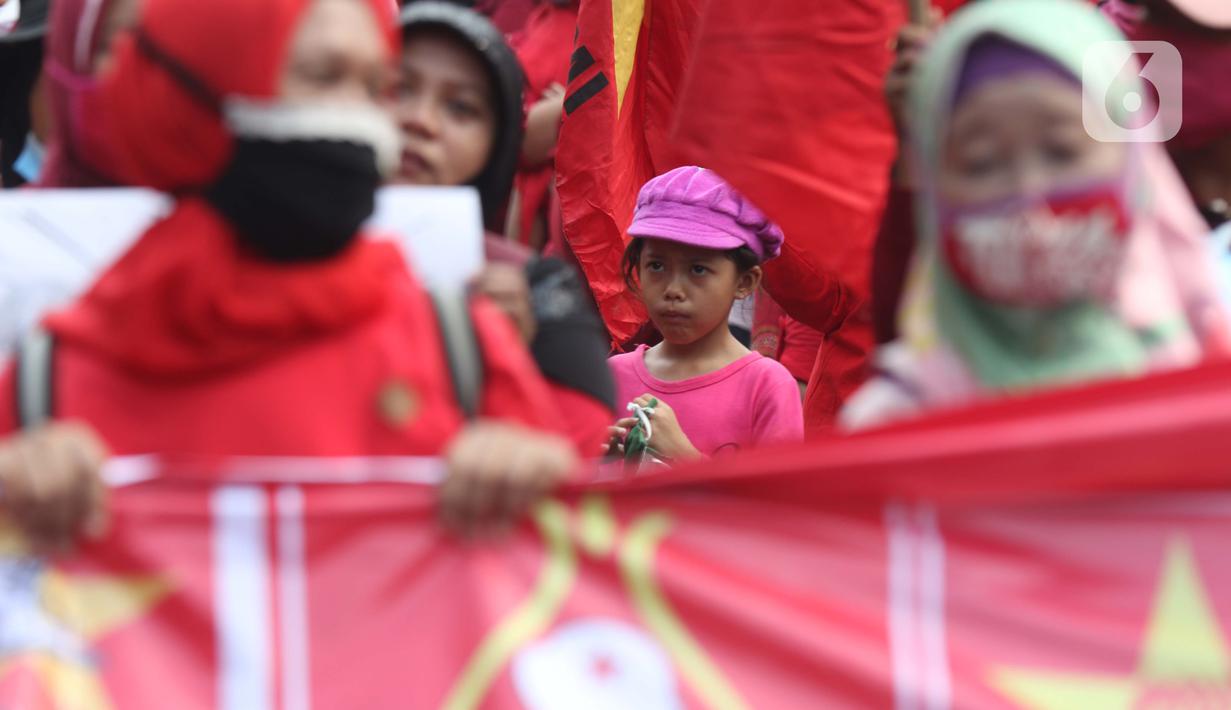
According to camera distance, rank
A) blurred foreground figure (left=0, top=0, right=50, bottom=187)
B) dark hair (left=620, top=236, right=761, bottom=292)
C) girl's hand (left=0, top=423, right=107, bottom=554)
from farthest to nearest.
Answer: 1. dark hair (left=620, top=236, right=761, bottom=292)
2. blurred foreground figure (left=0, top=0, right=50, bottom=187)
3. girl's hand (left=0, top=423, right=107, bottom=554)

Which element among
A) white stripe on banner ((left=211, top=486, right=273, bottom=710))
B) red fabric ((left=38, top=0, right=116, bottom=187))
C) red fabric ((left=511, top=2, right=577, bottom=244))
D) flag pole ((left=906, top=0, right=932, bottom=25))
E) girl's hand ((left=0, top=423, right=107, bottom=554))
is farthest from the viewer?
red fabric ((left=511, top=2, right=577, bottom=244))

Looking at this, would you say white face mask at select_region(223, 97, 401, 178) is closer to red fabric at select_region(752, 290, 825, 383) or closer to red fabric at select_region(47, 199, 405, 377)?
red fabric at select_region(47, 199, 405, 377)

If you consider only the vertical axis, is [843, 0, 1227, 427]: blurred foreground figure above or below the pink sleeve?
above

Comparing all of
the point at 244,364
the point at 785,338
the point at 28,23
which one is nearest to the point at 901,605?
the point at 244,364

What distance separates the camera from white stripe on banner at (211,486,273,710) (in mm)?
1936

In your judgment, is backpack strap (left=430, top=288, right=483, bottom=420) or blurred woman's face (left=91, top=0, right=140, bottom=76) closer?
backpack strap (left=430, top=288, right=483, bottom=420)

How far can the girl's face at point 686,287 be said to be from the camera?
3975 mm

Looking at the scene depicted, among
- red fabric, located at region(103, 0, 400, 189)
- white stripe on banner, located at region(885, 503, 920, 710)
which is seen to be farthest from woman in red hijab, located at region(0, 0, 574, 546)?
white stripe on banner, located at region(885, 503, 920, 710)

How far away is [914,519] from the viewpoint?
6.56 ft

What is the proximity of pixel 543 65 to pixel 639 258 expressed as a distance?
56.4 inches

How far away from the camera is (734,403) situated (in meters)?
3.86

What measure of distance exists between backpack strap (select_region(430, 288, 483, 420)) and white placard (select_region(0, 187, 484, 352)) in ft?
0.98

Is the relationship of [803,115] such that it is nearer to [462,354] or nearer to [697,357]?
[697,357]

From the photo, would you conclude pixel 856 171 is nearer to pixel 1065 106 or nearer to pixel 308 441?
pixel 1065 106
